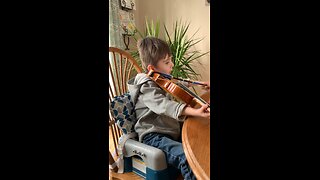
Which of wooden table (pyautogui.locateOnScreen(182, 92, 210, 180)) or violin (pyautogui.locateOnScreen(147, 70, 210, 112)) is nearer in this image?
wooden table (pyautogui.locateOnScreen(182, 92, 210, 180))

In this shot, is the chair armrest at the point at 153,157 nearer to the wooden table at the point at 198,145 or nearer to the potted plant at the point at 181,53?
the wooden table at the point at 198,145

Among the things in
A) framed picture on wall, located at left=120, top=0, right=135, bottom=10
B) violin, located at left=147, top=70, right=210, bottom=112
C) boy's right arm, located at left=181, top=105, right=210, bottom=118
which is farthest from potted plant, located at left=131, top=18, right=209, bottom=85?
boy's right arm, located at left=181, top=105, right=210, bottom=118

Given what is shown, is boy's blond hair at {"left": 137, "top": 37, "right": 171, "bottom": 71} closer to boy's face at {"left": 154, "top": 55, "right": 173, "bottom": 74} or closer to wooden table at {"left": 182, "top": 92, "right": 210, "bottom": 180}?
boy's face at {"left": 154, "top": 55, "right": 173, "bottom": 74}

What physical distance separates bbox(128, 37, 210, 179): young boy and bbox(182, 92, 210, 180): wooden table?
Answer: 8 centimetres

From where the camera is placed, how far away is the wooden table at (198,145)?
1.84 ft

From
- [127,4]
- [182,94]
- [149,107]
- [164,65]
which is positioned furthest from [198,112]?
[127,4]

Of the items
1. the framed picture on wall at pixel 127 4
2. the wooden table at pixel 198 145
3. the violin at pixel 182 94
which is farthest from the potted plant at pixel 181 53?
the wooden table at pixel 198 145

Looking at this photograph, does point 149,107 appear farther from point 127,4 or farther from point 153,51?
point 127,4

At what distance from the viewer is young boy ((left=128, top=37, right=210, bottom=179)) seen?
1088mm
